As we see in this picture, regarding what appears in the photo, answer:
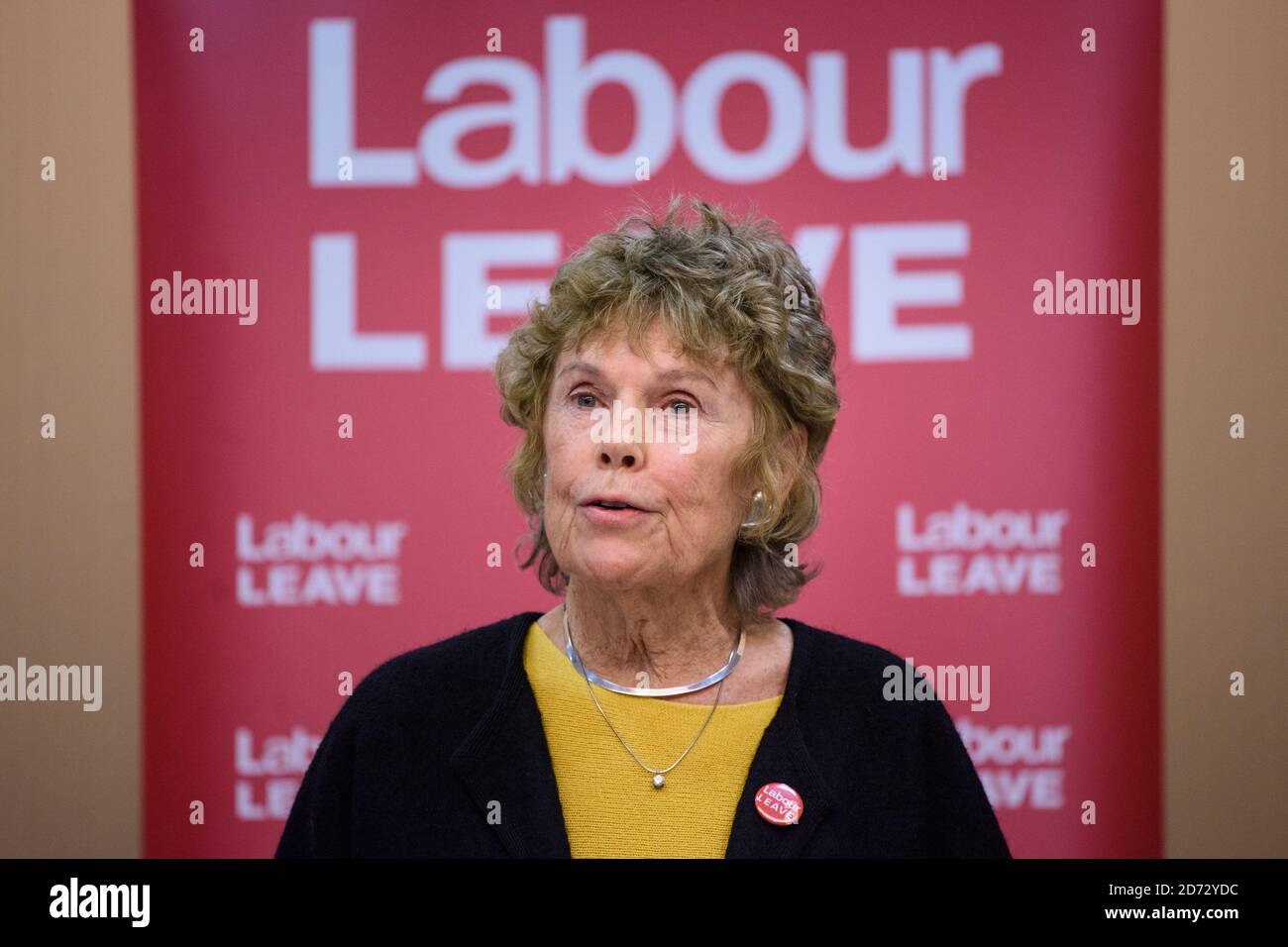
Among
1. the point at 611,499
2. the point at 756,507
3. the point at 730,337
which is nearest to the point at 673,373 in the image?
the point at 730,337

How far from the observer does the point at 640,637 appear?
221cm

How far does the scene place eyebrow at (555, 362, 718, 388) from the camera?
2.09 metres

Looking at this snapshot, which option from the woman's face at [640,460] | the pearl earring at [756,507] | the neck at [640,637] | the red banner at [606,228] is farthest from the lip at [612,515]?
the red banner at [606,228]

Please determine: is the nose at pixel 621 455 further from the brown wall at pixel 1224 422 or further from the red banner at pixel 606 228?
the brown wall at pixel 1224 422

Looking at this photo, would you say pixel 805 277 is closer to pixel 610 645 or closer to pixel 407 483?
pixel 610 645

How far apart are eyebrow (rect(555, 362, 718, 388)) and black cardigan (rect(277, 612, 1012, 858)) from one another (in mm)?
540

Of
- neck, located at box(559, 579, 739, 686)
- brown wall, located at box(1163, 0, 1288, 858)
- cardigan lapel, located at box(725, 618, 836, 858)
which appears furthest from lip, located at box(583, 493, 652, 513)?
brown wall, located at box(1163, 0, 1288, 858)

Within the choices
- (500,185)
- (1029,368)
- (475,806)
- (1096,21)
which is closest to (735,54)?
(500,185)

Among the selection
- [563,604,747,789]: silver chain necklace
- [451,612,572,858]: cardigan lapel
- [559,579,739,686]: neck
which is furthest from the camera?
[559,579,739,686]: neck

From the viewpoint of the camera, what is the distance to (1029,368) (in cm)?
356

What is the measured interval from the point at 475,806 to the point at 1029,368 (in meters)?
2.33

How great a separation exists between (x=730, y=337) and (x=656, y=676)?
2.19 ft

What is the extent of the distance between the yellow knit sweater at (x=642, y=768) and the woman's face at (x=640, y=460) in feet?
0.79

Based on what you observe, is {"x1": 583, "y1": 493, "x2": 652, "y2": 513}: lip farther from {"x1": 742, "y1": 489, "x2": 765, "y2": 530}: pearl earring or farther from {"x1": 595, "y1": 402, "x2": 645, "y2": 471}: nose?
{"x1": 742, "y1": 489, "x2": 765, "y2": 530}: pearl earring
